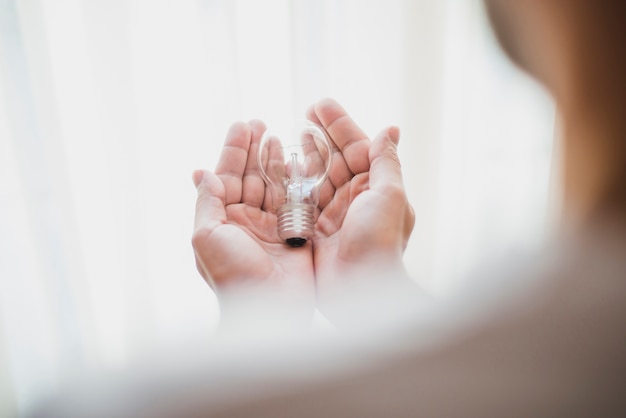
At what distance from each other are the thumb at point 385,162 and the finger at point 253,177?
0.68ft

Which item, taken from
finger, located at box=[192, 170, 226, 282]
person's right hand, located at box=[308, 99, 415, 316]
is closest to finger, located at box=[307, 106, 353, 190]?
person's right hand, located at box=[308, 99, 415, 316]

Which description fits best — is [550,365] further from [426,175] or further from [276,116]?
[276,116]

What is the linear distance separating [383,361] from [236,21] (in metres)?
0.65

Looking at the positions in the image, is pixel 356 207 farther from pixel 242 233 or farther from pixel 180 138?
pixel 180 138

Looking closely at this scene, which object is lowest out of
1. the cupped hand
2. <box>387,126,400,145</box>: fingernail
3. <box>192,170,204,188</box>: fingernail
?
the cupped hand

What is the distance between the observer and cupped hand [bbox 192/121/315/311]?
63 centimetres

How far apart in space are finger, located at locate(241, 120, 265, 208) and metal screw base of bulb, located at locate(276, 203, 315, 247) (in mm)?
92

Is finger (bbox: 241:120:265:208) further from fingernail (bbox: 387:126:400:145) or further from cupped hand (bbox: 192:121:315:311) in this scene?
fingernail (bbox: 387:126:400:145)

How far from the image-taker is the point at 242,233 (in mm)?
658

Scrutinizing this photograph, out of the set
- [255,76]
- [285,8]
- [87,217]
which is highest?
[285,8]

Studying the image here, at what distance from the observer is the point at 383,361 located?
0.69 metres

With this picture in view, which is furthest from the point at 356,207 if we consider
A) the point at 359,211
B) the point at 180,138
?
→ the point at 180,138

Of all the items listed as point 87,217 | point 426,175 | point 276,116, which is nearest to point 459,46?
point 426,175

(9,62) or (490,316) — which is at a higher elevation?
(9,62)
